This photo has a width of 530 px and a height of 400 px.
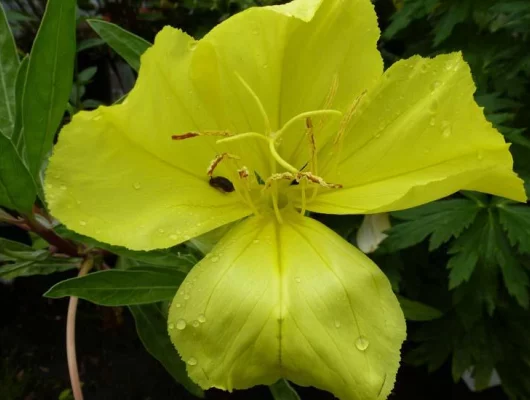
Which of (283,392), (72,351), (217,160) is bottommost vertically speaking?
(283,392)

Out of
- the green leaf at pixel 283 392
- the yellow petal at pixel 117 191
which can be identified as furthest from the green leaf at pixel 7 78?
the green leaf at pixel 283 392

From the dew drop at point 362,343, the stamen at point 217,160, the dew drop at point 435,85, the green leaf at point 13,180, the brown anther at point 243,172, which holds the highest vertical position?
the dew drop at point 435,85

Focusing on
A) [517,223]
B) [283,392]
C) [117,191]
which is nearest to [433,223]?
[517,223]

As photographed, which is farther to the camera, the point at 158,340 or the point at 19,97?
the point at 158,340

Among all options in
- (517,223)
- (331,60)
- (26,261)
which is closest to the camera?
(331,60)

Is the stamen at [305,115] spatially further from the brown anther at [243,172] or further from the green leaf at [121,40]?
the green leaf at [121,40]

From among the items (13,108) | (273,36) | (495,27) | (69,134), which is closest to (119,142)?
(69,134)

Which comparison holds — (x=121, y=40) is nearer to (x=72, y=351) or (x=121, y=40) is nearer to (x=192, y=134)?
(x=192, y=134)

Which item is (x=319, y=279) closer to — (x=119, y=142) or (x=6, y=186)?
(x=119, y=142)
